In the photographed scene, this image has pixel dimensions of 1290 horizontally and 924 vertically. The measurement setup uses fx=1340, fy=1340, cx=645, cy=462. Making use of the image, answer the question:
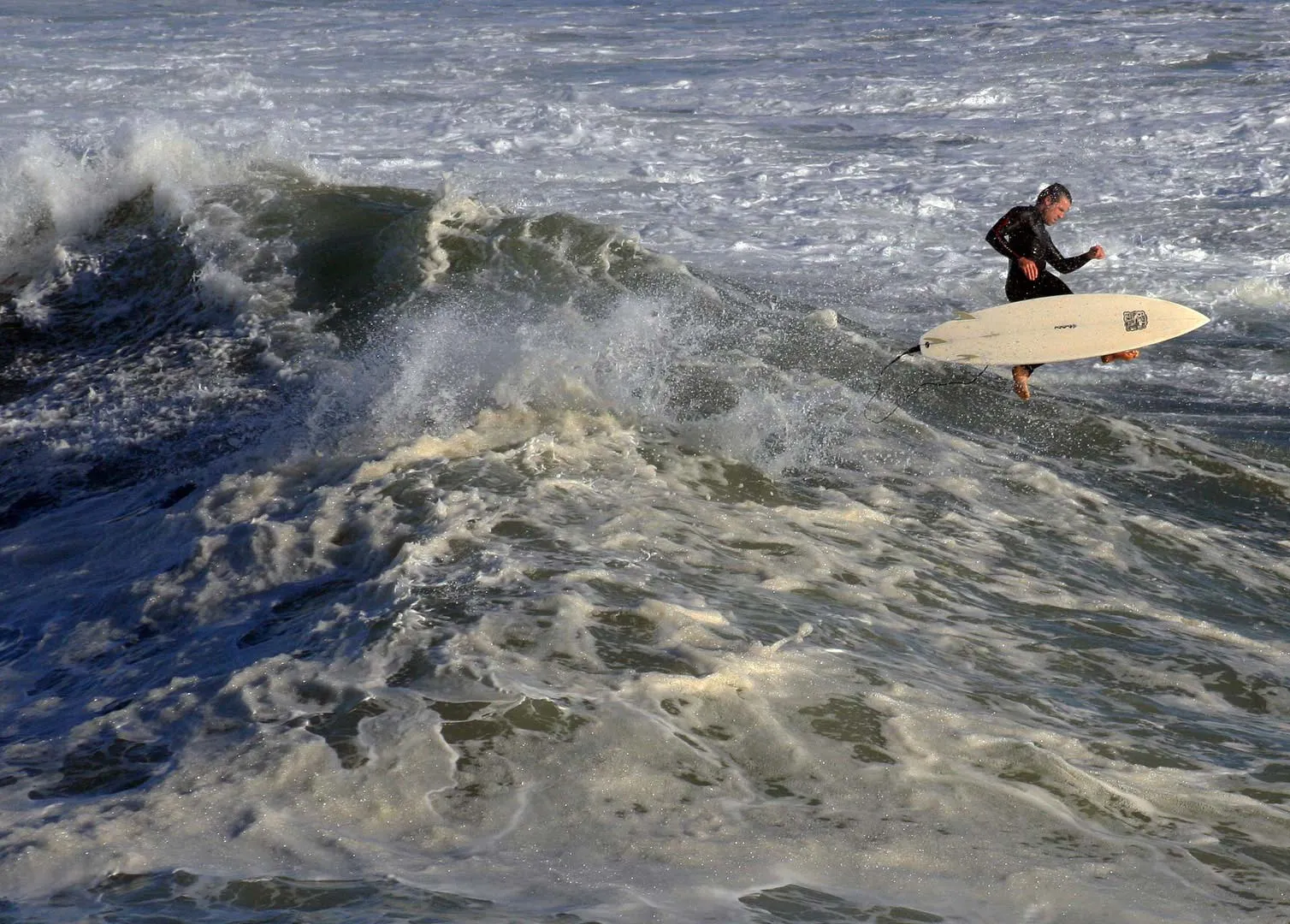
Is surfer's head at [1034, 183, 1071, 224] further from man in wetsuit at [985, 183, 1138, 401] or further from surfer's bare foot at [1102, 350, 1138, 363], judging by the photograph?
surfer's bare foot at [1102, 350, 1138, 363]

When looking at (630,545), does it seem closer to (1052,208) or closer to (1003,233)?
(1003,233)

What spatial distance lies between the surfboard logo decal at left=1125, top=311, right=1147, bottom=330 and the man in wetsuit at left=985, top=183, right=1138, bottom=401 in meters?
0.22

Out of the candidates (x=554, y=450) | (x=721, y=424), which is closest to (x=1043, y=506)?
(x=721, y=424)

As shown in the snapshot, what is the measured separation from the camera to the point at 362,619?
16.7ft

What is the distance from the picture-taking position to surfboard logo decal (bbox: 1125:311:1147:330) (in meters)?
7.71

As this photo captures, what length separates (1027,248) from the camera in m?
7.48

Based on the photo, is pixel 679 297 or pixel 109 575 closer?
pixel 109 575

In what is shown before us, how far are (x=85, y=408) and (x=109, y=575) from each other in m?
2.90

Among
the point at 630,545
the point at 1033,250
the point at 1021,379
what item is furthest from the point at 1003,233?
the point at 630,545

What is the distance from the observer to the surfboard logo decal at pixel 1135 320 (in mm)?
7715

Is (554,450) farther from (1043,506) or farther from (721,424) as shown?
(1043,506)

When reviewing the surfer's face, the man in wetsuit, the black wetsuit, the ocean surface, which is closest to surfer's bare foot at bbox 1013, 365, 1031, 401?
the man in wetsuit

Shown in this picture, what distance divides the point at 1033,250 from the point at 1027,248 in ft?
0.10

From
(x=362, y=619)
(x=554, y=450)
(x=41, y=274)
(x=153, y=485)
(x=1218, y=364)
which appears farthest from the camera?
(x=41, y=274)
